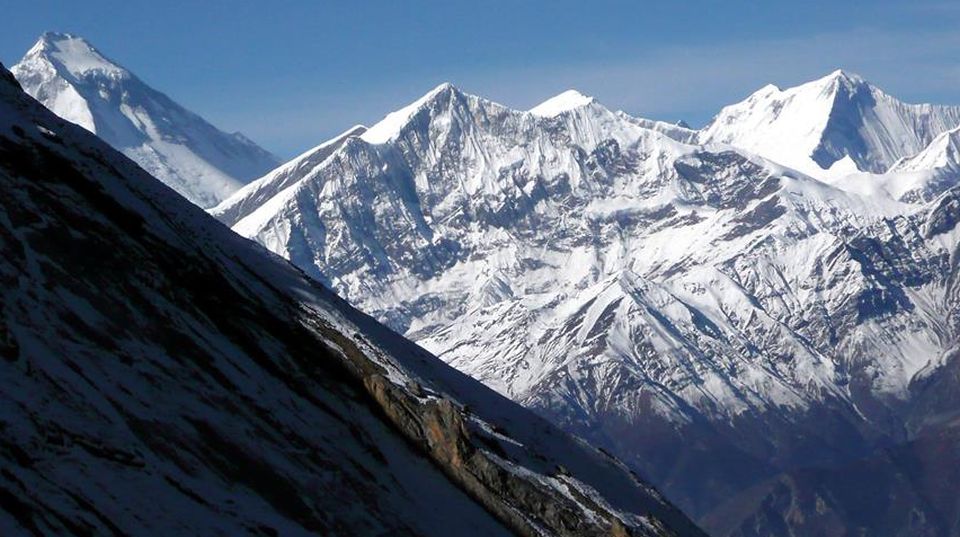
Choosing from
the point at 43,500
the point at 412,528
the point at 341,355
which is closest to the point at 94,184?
the point at 341,355

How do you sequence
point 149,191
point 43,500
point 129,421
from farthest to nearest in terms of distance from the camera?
point 149,191
point 129,421
point 43,500

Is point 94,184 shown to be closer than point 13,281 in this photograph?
No

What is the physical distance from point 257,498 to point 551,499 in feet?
96.2

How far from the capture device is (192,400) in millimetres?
75438

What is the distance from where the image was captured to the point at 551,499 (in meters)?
98.1

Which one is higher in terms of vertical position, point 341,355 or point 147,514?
point 341,355

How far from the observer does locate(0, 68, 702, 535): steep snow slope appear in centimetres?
6347

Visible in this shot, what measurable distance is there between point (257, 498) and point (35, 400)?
10106 millimetres

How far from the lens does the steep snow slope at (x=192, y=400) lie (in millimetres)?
63469

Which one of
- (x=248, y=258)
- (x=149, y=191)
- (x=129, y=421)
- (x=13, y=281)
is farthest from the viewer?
(x=248, y=258)

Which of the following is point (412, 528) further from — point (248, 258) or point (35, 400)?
point (248, 258)

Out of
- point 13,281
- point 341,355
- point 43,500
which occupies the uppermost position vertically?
point 341,355

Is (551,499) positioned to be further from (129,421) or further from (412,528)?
(129,421)

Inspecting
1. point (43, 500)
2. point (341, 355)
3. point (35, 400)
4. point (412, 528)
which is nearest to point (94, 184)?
point (341, 355)
